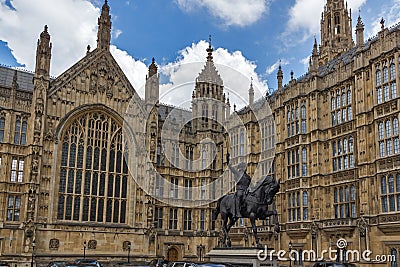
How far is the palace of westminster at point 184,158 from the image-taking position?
35.5 metres

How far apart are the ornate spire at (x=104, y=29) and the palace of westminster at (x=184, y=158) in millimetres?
157

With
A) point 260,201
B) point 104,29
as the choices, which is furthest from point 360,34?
point 104,29

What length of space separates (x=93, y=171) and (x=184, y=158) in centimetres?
1170

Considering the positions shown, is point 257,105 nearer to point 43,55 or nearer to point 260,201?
point 43,55

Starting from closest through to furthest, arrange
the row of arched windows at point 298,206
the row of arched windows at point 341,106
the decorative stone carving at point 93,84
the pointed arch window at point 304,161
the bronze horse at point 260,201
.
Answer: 1. the bronze horse at point 260,201
2. the row of arched windows at point 341,106
3. the row of arched windows at point 298,206
4. the pointed arch window at point 304,161
5. the decorative stone carving at point 93,84

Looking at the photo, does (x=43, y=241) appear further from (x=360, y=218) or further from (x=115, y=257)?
(x=360, y=218)

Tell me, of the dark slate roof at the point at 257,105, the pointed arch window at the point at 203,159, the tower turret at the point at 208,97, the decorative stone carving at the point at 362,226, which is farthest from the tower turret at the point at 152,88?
the decorative stone carving at the point at 362,226

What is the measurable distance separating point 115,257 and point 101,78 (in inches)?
755

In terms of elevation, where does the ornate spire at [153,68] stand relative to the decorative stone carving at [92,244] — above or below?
above

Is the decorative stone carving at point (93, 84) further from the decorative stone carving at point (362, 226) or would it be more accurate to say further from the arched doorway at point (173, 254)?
the decorative stone carving at point (362, 226)

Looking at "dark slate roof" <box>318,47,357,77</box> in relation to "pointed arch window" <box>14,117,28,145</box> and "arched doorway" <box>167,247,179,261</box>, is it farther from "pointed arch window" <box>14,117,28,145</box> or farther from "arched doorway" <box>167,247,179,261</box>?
"pointed arch window" <box>14,117,28,145</box>

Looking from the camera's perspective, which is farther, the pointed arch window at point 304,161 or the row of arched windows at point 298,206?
the pointed arch window at point 304,161

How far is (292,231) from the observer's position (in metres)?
41.6

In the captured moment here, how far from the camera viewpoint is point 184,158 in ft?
182
